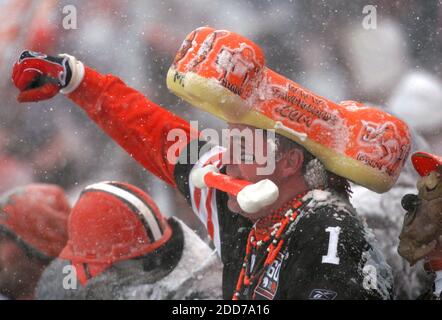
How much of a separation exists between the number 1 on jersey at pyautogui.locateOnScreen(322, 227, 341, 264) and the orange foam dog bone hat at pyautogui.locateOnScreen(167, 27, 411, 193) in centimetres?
12

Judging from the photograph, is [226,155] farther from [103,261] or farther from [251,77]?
[103,261]

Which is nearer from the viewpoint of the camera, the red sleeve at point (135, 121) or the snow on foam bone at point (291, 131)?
the snow on foam bone at point (291, 131)

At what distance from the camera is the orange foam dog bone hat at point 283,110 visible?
3.87ft

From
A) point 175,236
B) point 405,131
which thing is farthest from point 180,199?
point 405,131

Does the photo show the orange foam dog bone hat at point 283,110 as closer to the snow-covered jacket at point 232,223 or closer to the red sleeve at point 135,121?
the snow-covered jacket at point 232,223

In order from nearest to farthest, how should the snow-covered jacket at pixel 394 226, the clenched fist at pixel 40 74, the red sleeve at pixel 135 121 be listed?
the clenched fist at pixel 40 74
the red sleeve at pixel 135 121
the snow-covered jacket at pixel 394 226

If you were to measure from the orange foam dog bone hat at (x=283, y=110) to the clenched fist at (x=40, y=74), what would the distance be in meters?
0.31

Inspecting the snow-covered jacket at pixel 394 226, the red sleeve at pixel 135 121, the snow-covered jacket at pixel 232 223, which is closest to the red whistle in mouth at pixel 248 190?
the snow-covered jacket at pixel 232 223

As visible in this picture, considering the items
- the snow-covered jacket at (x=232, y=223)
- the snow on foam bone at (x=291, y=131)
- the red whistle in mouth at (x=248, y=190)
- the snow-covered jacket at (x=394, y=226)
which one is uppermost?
the snow on foam bone at (x=291, y=131)

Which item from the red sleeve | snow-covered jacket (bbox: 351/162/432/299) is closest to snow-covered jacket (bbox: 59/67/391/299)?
the red sleeve

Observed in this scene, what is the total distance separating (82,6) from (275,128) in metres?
0.80

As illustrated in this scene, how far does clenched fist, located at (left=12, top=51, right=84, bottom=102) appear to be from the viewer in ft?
4.56

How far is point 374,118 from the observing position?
1234 millimetres
